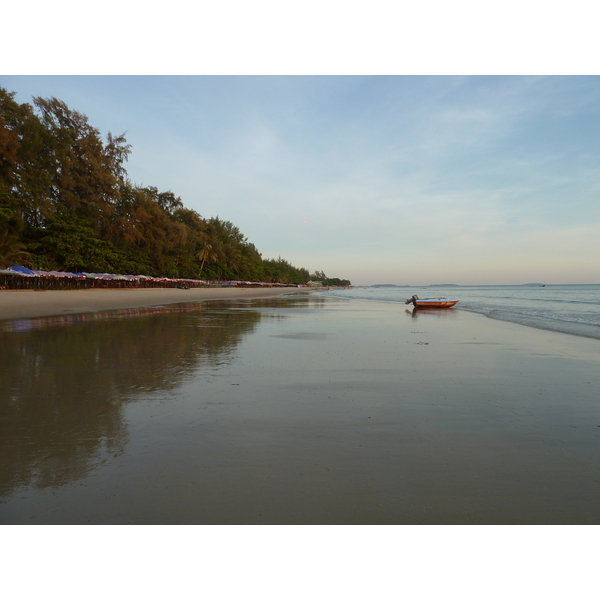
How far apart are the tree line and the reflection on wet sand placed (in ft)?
104

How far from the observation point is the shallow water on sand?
2555 millimetres

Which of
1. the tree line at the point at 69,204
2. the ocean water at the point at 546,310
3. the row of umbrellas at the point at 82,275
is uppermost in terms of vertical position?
the tree line at the point at 69,204

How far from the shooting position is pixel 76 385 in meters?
5.55

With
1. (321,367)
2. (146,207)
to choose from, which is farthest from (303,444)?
(146,207)

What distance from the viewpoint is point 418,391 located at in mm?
5504

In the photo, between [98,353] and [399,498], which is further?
[98,353]

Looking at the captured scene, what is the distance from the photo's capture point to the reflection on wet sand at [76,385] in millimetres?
3215

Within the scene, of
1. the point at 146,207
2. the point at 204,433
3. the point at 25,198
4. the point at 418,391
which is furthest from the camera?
the point at 146,207

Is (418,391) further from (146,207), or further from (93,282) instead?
(146,207)

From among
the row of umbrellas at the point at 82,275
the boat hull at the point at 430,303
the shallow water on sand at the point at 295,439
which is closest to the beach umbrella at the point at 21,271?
the row of umbrellas at the point at 82,275

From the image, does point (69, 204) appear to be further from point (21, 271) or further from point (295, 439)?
point (295, 439)

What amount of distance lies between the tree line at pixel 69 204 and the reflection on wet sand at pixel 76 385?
31819 mm

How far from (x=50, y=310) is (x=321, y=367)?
17.8m

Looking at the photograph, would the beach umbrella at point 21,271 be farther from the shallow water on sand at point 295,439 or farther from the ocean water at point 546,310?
the ocean water at point 546,310
